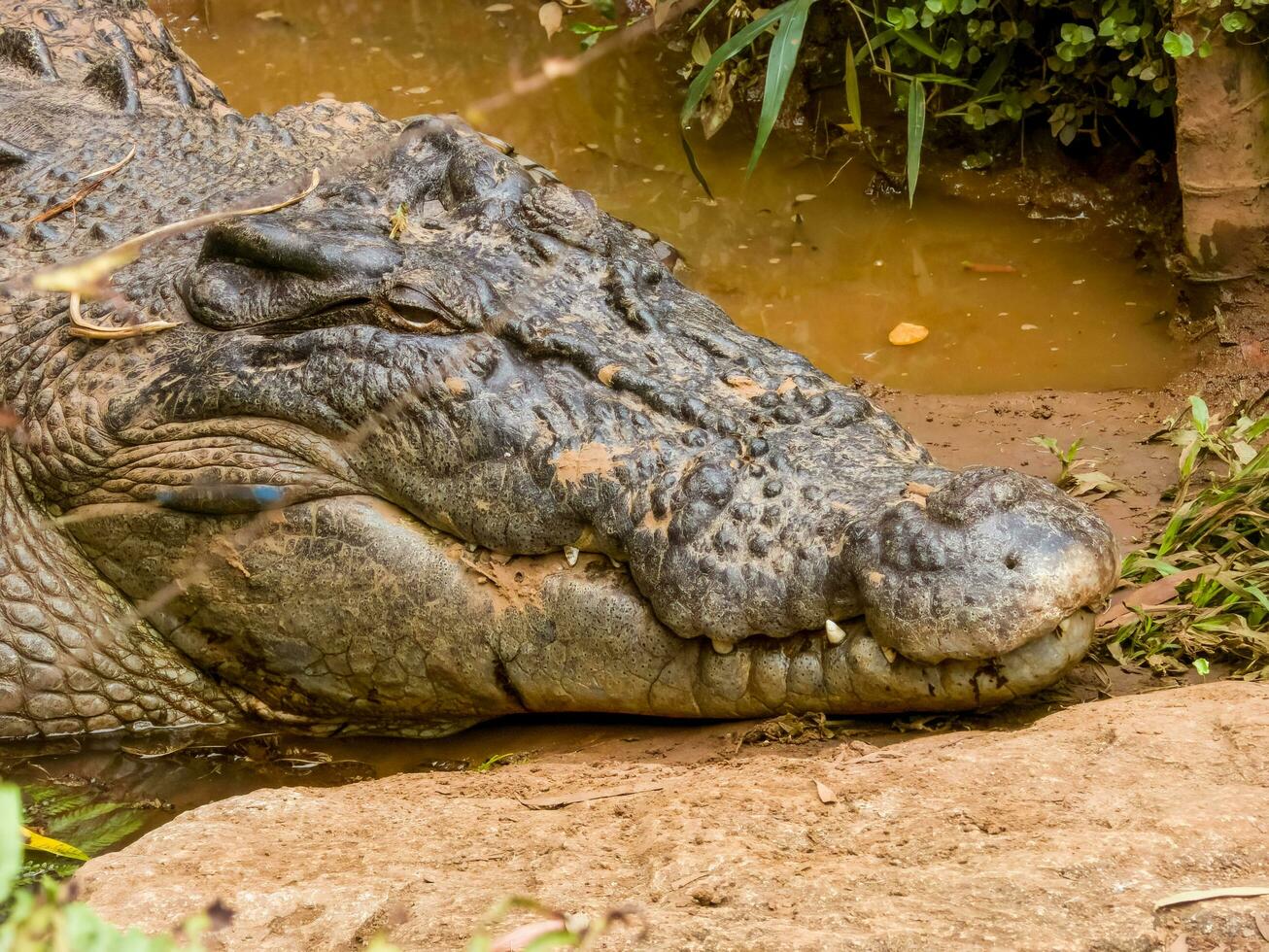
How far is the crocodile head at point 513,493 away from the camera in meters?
2.98

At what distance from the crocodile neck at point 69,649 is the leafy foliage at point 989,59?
2.79m

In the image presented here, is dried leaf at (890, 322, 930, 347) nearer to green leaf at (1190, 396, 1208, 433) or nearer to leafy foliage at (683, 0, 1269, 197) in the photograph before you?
leafy foliage at (683, 0, 1269, 197)

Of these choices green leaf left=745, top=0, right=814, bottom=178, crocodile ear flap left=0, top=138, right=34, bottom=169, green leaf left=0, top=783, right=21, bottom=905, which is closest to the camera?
green leaf left=0, top=783, right=21, bottom=905

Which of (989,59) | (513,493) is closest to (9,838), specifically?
(513,493)

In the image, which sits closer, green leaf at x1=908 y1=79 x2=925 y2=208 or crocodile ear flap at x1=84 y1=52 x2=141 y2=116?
crocodile ear flap at x1=84 y1=52 x2=141 y2=116

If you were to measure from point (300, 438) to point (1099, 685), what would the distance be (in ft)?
6.89

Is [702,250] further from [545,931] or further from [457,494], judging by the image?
[545,931]

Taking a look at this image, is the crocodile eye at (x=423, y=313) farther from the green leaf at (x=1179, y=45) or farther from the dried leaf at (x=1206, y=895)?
the green leaf at (x=1179, y=45)

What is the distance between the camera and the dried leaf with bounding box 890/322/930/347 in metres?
5.59

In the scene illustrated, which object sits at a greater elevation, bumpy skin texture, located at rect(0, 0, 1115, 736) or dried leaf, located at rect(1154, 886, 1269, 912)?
bumpy skin texture, located at rect(0, 0, 1115, 736)

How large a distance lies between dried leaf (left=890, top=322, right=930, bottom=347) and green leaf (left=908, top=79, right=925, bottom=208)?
20.6 inches

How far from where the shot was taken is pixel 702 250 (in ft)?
20.9

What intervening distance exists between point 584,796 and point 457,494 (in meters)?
0.85

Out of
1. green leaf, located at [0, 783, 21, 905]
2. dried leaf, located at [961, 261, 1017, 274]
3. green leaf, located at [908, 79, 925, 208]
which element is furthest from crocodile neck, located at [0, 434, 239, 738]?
dried leaf, located at [961, 261, 1017, 274]
